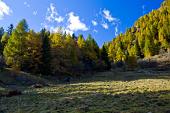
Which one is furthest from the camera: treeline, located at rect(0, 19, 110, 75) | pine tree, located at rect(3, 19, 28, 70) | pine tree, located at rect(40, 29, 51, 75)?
pine tree, located at rect(40, 29, 51, 75)

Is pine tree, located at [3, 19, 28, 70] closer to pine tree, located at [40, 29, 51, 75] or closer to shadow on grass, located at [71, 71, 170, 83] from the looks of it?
pine tree, located at [40, 29, 51, 75]

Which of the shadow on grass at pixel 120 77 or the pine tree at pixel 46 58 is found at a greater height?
the pine tree at pixel 46 58

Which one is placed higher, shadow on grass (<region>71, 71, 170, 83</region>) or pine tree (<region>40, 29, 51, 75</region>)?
pine tree (<region>40, 29, 51, 75</region>)

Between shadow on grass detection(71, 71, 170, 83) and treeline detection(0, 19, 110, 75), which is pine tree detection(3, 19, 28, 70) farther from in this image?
shadow on grass detection(71, 71, 170, 83)

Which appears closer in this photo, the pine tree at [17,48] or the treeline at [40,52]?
the pine tree at [17,48]

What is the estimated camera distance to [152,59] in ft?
519

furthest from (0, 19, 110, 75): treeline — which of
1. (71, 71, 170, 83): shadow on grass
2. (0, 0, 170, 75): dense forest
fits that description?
(71, 71, 170, 83): shadow on grass

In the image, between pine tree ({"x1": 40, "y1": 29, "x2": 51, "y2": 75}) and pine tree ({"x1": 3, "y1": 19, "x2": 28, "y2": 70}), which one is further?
pine tree ({"x1": 40, "y1": 29, "x2": 51, "y2": 75})

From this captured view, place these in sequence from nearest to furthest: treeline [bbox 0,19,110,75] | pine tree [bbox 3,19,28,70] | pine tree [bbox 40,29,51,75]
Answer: pine tree [bbox 3,19,28,70]
treeline [bbox 0,19,110,75]
pine tree [bbox 40,29,51,75]

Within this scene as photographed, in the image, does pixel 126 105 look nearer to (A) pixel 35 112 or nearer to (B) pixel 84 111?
(B) pixel 84 111

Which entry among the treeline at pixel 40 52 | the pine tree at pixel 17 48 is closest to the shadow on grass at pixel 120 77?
the treeline at pixel 40 52

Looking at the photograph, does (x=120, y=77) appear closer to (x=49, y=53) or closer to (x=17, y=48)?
(x=49, y=53)

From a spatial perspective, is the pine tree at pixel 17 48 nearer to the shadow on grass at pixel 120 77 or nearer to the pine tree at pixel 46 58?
the pine tree at pixel 46 58

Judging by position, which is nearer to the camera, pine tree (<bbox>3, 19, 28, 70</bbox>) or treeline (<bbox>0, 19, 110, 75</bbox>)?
pine tree (<bbox>3, 19, 28, 70</bbox>)
